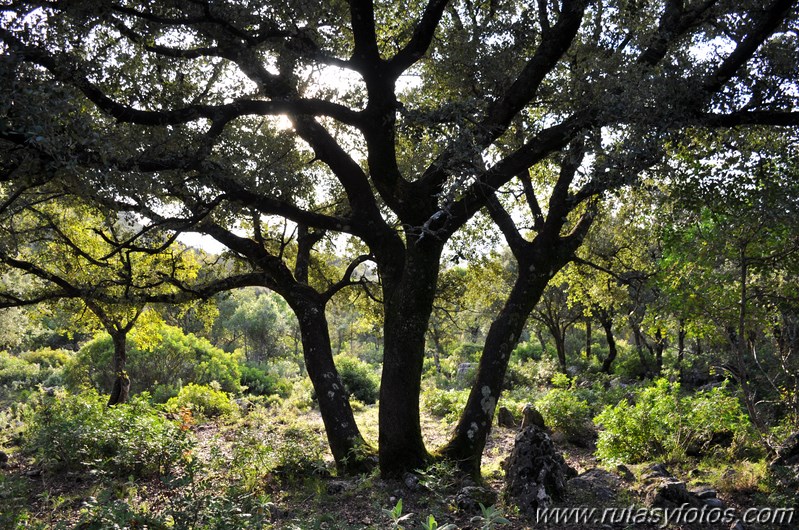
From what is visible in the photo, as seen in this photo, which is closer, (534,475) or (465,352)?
(534,475)

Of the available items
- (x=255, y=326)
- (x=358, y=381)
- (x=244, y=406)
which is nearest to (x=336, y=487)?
(x=244, y=406)

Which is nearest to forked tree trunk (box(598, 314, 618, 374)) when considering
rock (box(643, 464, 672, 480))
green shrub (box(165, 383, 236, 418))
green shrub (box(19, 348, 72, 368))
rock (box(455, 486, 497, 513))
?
green shrub (box(165, 383, 236, 418))

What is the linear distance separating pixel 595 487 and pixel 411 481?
2.15 m

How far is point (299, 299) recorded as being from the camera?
804cm

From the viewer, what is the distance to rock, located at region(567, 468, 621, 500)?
5617 millimetres

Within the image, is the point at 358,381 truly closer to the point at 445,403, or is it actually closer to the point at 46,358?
the point at 445,403

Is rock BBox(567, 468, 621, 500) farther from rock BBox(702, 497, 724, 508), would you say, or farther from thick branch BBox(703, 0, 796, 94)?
thick branch BBox(703, 0, 796, 94)

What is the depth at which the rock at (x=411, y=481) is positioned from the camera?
6109 millimetres

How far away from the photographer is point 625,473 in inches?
252

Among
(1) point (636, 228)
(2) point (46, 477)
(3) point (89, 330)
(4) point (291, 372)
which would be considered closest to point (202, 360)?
(3) point (89, 330)

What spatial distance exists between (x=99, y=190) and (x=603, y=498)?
19.5ft

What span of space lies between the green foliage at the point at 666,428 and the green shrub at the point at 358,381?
12.6 m

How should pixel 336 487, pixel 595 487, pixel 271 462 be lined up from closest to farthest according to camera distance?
pixel 595 487 < pixel 336 487 < pixel 271 462

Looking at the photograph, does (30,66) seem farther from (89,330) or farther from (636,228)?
(89,330)
